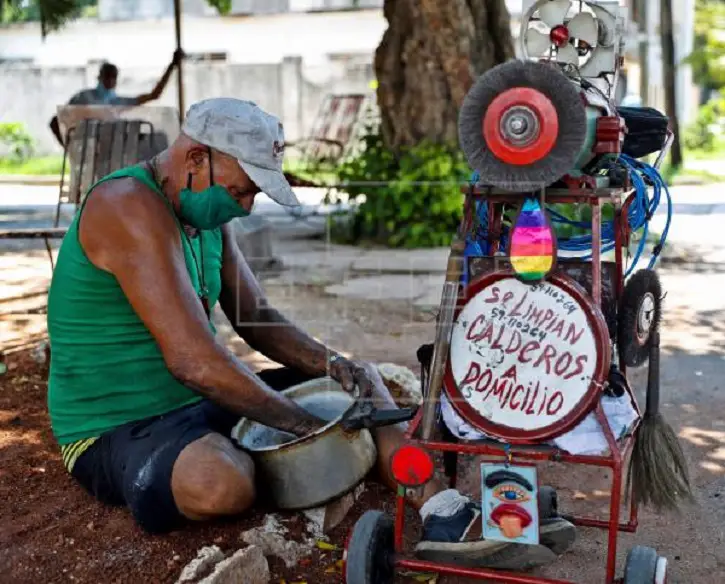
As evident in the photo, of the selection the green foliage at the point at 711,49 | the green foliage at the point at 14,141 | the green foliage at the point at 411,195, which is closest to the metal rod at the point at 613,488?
the green foliage at the point at 411,195

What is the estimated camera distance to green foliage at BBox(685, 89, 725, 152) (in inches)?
885

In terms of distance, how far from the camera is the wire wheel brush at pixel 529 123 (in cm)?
217

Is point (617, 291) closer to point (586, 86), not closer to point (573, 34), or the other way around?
point (586, 86)

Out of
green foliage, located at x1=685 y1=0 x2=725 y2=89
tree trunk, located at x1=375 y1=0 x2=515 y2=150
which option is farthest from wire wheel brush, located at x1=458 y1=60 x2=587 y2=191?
green foliage, located at x1=685 y1=0 x2=725 y2=89

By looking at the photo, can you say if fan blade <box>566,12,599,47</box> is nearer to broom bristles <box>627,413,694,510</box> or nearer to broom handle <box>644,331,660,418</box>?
broom handle <box>644,331,660,418</box>

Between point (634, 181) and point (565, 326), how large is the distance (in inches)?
20.0

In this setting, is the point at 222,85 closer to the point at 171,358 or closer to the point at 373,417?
the point at 171,358

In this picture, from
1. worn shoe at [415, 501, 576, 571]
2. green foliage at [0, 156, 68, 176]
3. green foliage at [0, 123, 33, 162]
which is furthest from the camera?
green foliage at [0, 123, 33, 162]

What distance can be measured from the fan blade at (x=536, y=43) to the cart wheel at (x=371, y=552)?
1387 millimetres

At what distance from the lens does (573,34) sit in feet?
8.59

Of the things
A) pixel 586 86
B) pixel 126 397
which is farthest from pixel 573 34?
pixel 126 397

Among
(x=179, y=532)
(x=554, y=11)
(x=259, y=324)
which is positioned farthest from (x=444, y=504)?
(x=554, y=11)

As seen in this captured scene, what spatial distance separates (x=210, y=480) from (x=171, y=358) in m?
0.34

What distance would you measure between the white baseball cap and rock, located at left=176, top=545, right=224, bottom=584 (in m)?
0.95
